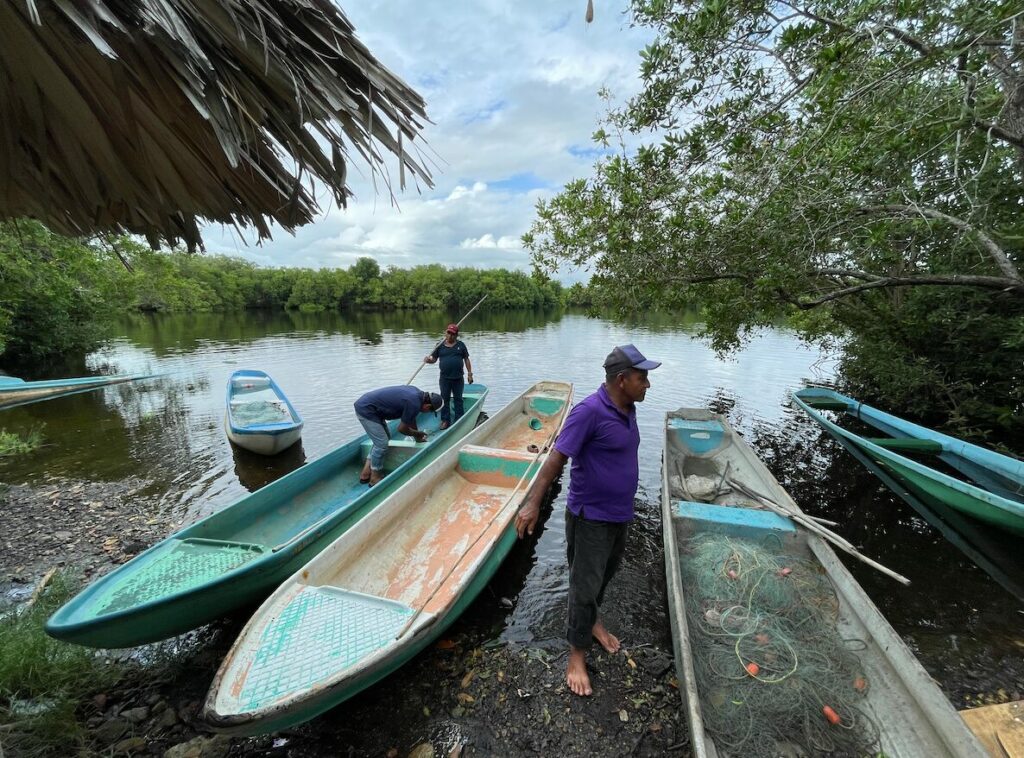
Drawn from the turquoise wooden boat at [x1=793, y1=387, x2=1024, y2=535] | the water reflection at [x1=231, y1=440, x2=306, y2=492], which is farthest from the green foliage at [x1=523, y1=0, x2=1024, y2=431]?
the water reflection at [x1=231, y1=440, x2=306, y2=492]

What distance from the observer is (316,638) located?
294 centimetres

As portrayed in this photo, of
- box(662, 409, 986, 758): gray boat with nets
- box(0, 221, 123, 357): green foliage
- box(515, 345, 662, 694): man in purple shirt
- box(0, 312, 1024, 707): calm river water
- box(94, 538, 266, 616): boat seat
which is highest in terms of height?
box(0, 221, 123, 357): green foliage

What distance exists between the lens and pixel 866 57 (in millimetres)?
3832

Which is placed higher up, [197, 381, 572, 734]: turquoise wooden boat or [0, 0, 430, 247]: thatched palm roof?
[0, 0, 430, 247]: thatched palm roof

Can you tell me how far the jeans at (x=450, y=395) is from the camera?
8844 mm

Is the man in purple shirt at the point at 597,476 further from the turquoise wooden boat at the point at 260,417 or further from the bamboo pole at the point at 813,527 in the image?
the turquoise wooden boat at the point at 260,417

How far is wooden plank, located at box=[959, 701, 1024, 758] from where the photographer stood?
2.49 m

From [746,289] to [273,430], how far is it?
345 inches

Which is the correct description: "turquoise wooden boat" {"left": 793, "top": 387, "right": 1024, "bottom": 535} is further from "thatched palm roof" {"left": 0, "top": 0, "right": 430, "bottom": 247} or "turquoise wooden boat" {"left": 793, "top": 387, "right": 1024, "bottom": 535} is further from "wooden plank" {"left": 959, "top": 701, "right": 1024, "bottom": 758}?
"thatched palm roof" {"left": 0, "top": 0, "right": 430, "bottom": 247}

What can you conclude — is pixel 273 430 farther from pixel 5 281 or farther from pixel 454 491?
pixel 5 281

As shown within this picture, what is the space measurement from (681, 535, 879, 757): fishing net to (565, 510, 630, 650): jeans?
909mm

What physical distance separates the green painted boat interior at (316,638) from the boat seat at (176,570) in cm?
93

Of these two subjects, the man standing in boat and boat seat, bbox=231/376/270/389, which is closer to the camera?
the man standing in boat

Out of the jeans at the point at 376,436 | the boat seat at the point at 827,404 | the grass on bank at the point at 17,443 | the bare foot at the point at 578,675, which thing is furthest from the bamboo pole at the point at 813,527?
the grass on bank at the point at 17,443
